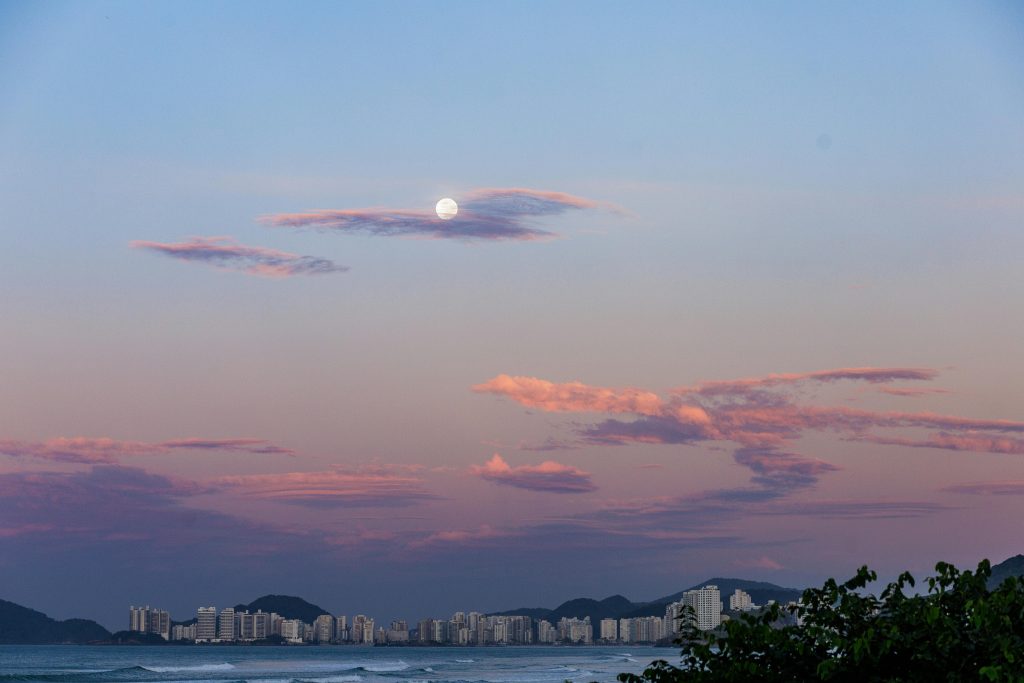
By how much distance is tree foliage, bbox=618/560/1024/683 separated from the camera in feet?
45.2

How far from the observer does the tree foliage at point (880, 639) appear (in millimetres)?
13773

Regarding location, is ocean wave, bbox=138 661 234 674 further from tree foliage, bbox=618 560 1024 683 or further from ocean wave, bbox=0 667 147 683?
tree foliage, bbox=618 560 1024 683

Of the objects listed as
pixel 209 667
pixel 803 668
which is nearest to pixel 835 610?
pixel 803 668

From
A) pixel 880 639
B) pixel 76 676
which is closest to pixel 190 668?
pixel 76 676

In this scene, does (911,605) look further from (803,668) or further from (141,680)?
(141,680)

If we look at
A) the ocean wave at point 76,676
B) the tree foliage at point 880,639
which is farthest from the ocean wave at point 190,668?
the tree foliage at point 880,639

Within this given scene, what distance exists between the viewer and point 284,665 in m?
169

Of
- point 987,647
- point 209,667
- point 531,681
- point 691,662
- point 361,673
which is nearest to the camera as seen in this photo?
point 987,647

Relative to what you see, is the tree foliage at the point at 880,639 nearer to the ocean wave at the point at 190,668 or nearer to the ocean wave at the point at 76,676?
the ocean wave at the point at 76,676

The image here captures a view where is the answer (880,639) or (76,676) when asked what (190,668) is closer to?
(76,676)

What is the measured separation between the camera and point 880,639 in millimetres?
14219

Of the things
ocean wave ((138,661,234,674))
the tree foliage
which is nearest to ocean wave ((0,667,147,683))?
ocean wave ((138,661,234,674))

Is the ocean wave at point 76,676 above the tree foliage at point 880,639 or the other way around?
the other way around

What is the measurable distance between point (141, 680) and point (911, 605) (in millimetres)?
119375
